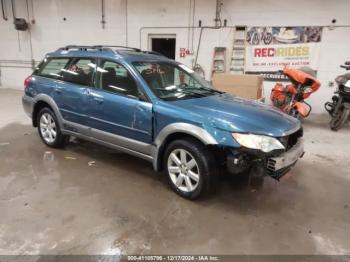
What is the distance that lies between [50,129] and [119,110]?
4.77 ft

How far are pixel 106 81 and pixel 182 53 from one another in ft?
14.6

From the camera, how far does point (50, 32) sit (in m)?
8.51

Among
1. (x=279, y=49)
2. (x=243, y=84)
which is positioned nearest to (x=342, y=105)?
(x=243, y=84)

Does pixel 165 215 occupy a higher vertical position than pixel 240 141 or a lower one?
lower

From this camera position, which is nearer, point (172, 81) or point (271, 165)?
point (271, 165)

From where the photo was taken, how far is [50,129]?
3.84 metres

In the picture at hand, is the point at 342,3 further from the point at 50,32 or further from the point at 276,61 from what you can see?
the point at 50,32

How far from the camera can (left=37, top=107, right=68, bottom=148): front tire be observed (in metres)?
3.75

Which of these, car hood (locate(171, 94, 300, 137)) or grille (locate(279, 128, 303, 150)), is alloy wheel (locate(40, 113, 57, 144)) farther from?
grille (locate(279, 128, 303, 150))

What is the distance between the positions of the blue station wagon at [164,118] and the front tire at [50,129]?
0.05 feet

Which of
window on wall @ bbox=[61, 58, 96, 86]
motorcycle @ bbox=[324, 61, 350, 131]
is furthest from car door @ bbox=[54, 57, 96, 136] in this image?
motorcycle @ bbox=[324, 61, 350, 131]

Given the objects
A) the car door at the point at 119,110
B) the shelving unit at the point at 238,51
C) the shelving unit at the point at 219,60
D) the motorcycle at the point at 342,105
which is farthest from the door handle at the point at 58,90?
the motorcycle at the point at 342,105

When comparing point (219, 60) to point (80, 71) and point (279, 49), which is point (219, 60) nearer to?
point (279, 49)

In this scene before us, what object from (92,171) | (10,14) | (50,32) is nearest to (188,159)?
(92,171)
